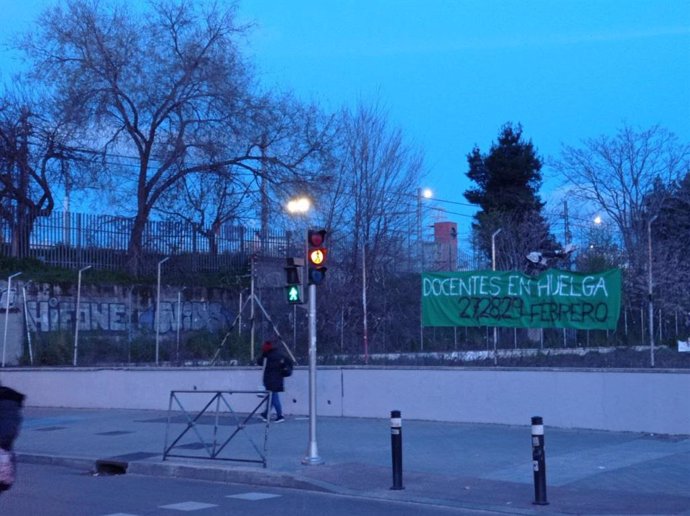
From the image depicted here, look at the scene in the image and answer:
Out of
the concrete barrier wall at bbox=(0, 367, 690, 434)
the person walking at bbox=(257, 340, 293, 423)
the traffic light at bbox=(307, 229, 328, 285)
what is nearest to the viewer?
the traffic light at bbox=(307, 229, 328, 285)

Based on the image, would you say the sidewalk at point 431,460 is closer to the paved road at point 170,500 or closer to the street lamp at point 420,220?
the paved road at point 170,500

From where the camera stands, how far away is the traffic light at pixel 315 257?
15.8 meters

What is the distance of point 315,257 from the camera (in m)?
15.8

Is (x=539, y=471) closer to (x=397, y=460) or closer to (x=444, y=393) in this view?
(x=397, y=460)

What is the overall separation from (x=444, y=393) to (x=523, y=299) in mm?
2520

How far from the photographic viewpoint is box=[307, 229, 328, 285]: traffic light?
1577 centimetres

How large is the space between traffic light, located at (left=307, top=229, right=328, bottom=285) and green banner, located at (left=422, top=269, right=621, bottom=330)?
18.2ft

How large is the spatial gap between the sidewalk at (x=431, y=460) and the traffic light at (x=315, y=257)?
2702mm

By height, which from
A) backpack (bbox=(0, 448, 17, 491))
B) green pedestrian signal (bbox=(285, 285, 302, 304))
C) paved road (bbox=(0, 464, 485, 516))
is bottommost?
paved road (bbox=(0, 464, 485, 516))

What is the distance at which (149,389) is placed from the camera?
2555 cm

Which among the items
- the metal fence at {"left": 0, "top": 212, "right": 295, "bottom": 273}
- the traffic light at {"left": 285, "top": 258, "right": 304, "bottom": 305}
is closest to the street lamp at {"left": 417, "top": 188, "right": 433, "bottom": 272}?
the metal fence at {"left": 0, "top": 212, "right": 295, "bottom": 273}

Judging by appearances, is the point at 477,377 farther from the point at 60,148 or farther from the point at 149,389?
the point at 60,148

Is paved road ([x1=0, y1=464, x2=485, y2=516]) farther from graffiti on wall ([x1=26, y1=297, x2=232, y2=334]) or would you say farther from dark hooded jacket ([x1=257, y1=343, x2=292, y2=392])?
graffiti on wall ([x1=26, y1=297, x2=232, y2=334])

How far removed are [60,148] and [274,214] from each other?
7.20m
